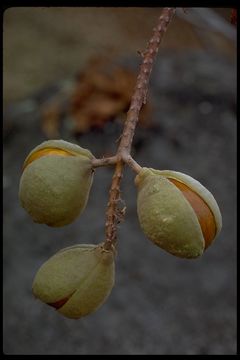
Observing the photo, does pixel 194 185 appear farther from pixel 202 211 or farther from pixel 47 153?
pixel 47 153

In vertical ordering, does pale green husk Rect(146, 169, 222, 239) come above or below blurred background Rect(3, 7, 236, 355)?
above

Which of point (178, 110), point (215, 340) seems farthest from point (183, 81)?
point (215, 340)

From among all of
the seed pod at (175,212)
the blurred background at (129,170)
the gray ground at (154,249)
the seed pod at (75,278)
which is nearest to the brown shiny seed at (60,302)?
the seed pod at (75,278)

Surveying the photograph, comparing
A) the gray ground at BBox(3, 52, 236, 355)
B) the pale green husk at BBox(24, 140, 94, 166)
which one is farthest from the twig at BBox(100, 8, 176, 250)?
the gray ground at BBox(3, 52, 236, 355)

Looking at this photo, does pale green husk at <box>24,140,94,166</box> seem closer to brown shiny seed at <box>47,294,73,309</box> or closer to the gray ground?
brown shiny seed at <box>47,294,73,309</box>

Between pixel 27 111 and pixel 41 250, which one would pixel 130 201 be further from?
pixel 27 111

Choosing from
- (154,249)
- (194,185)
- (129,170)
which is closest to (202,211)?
(194,185)

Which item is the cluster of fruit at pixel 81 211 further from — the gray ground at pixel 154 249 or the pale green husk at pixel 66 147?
the gray ground at pixel 154 249
